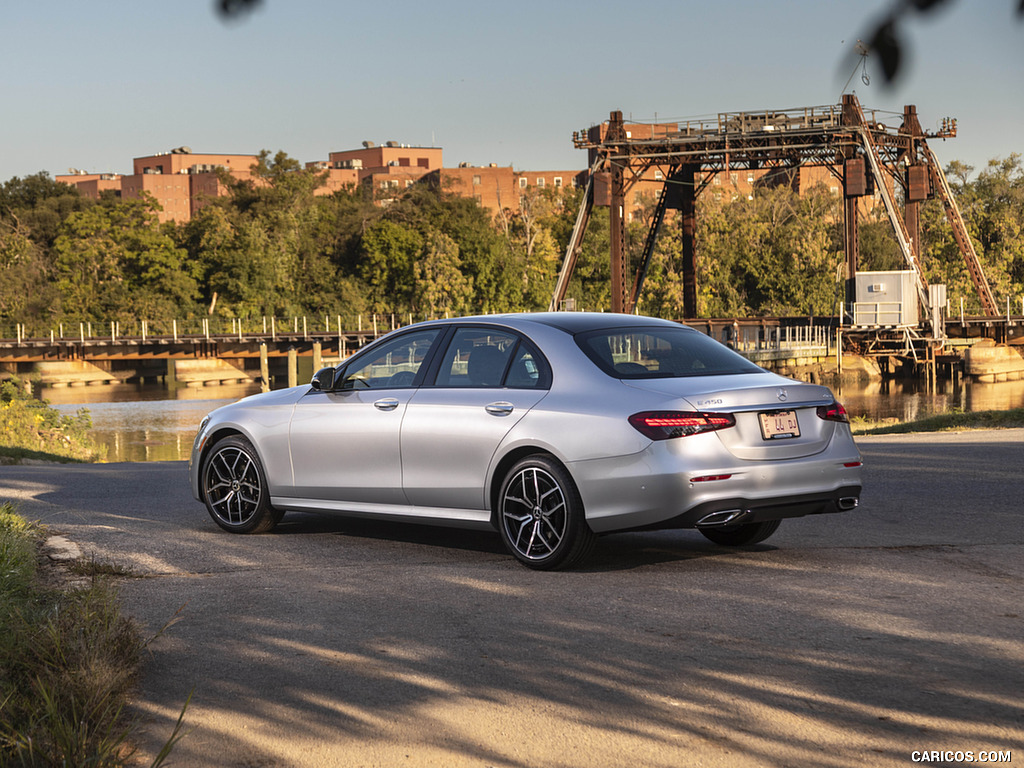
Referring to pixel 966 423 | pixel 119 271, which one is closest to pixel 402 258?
pixel 119 271

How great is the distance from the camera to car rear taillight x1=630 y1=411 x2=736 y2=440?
6965mm

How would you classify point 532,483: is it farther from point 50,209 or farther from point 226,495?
point 50,209

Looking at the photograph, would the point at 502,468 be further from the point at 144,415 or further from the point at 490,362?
the point at 144,415

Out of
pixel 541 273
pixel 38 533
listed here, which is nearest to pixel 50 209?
pixel 541 273

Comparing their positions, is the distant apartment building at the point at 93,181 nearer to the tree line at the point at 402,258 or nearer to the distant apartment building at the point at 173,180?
the distant apartment building at the point at 173,180

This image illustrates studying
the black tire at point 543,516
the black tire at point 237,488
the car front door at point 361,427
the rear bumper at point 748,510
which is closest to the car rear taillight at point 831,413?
the rear bumper at point 748,510

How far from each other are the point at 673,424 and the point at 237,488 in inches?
151

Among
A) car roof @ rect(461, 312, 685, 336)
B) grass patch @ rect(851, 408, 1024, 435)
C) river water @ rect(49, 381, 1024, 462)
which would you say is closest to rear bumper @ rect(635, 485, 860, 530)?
car roof @ rect(461, 312, 685, 336)

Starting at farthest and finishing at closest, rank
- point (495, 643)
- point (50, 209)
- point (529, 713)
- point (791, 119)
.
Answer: point (50, 209) → point (791, 119) → point (495, 643) → point (529, 713)

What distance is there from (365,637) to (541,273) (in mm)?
104880

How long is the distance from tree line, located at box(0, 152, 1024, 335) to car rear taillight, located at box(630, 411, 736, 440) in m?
76.3

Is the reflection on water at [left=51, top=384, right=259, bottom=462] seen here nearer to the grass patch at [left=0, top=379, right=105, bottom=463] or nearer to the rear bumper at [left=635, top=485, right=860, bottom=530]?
the grass patch at [left=0, top=379, right=105, bottom=463]

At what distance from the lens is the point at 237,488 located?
937 cm

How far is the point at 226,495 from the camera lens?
9.45 m
